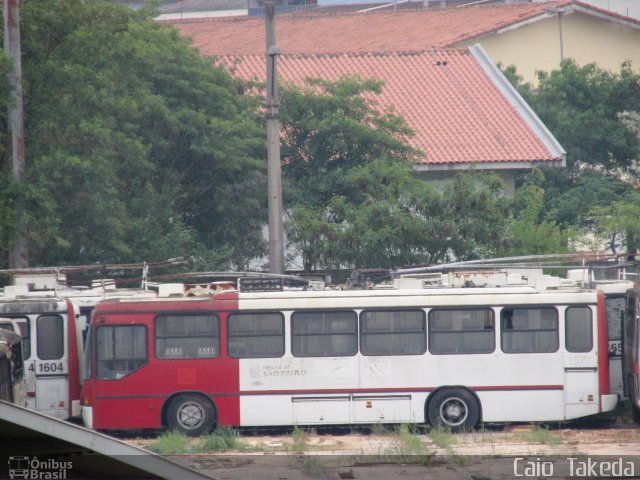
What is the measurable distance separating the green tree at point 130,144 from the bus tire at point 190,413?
5090 millimetres

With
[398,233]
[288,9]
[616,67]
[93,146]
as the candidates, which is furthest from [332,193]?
[288,9]

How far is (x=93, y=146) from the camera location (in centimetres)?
2191

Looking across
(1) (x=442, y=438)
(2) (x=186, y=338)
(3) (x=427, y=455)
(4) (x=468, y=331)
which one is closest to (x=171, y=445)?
(2) (x=186, y=338)

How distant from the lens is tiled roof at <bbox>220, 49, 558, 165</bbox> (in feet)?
108

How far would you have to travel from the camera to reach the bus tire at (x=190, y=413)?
16125 millimetres

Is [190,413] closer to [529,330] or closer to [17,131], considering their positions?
[529,330]

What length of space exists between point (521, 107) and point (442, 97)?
2.63m

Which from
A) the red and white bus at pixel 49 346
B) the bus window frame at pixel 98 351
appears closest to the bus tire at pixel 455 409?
the bus window frame at pixel 98 351

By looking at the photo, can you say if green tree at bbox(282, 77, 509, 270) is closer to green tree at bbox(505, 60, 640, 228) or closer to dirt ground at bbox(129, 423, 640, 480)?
dirt ground at bbox(129, 423, 640, 480)

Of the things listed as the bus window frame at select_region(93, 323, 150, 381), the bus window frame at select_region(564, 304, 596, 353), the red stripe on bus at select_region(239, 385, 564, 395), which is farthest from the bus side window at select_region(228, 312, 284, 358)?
the bus window frame at select_region(564, 304, 596, 353)

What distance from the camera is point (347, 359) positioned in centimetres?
1614

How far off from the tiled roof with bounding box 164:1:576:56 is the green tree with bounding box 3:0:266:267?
1932 cm

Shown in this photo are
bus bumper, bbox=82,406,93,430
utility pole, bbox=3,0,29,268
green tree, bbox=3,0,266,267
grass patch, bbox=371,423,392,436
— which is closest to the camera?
grass patch, bbox=371,423,392,436

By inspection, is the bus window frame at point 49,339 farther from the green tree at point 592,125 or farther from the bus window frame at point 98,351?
the green tree at point 592,125
